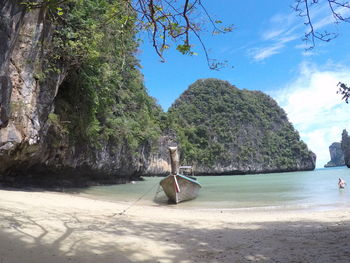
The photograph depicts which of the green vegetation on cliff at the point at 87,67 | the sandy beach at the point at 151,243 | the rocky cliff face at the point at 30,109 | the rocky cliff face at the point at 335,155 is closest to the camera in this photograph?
the sandy beach at the point at 151,243

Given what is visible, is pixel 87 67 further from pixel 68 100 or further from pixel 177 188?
pixel 177 188

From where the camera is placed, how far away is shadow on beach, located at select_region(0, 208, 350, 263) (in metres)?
3.27

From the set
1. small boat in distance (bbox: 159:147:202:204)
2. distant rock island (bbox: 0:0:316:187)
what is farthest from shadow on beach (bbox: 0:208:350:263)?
small boat in distance (bbox: 159:147:202:204)

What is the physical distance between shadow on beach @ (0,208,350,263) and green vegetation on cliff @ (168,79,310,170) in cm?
4697

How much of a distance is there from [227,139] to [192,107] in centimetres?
1066

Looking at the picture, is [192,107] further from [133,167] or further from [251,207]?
[251,207]

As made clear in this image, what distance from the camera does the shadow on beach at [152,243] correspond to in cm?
327

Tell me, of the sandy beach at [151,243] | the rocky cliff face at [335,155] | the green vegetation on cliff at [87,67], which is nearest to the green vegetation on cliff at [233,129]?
the green vegetation on cliff at [87,67]

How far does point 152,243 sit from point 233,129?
63.0m

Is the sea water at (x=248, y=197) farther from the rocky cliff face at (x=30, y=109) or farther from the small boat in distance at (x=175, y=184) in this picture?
the rocky cliff face at (x=30, y=109)

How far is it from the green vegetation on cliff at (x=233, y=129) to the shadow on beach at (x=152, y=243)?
4697 cm

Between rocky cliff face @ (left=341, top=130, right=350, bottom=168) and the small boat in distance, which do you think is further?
rocky cliff face @ (left=341, top=130, right=350, bottom=168)

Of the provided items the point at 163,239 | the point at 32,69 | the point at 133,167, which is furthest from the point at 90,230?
the point at 133,167

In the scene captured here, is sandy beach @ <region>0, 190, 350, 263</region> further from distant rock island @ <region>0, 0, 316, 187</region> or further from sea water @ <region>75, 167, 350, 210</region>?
sea water @ <region>75, 167, 350, 210</region>
